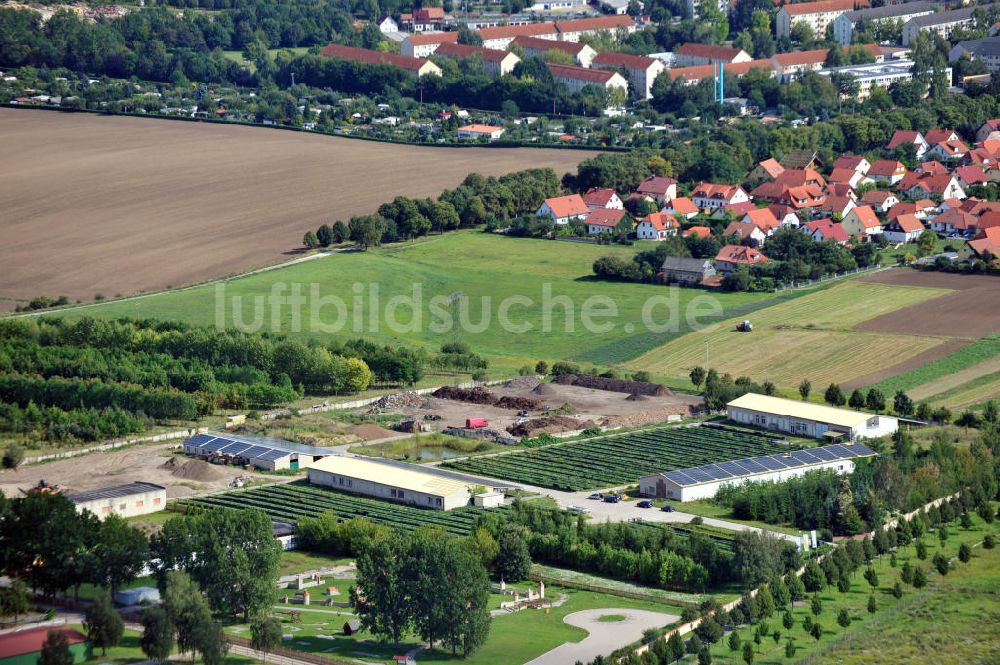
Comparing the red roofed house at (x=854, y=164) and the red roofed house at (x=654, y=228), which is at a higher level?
the red roofed house at (x=854, y=164)

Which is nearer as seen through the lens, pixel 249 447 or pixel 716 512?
pixel 716 512

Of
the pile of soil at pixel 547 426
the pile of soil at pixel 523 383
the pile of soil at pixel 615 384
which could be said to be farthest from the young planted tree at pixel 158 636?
the pile of soil at pixel 615 384

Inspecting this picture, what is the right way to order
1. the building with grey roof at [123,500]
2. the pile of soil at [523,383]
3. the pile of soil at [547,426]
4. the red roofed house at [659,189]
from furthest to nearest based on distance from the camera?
the red roofed house at [659,189] → the pile of soil at [523,383] → the pile of soil at [547,426] → the building with grey roof at [123,500]

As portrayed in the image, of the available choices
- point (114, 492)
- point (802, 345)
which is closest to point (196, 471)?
point (114, 492)

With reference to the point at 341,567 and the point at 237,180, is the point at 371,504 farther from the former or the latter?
the point at 237,180

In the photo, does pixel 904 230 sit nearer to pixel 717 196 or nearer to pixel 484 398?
pixel 717 196

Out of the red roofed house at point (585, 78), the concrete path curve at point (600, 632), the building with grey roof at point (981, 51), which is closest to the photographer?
the concrete path curve at point (600, 632)

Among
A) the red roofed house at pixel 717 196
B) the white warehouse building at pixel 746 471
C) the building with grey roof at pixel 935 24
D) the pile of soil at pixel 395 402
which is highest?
the building with grey roof at pixel 935 24

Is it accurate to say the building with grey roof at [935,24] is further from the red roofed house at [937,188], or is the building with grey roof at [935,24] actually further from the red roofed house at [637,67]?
the red roofed house at [937,188]

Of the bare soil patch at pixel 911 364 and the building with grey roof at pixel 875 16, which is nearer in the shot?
the bare soil patch at pixel 911 364
